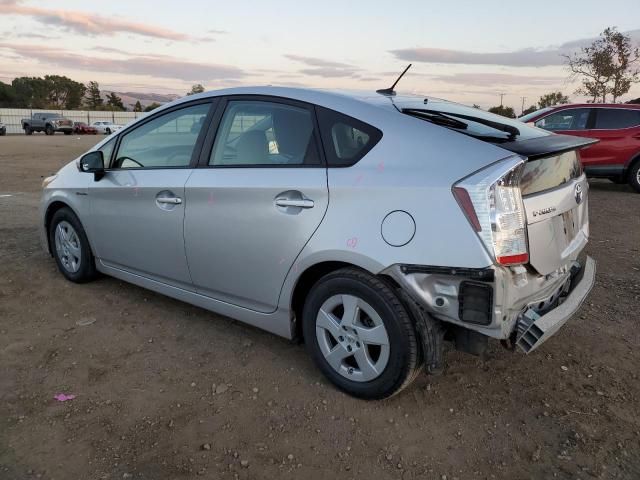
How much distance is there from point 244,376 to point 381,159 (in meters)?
1.52

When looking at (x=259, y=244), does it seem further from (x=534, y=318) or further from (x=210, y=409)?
(x=534, y=318)

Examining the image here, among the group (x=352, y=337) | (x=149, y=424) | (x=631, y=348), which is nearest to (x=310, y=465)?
(x=352, y=337)

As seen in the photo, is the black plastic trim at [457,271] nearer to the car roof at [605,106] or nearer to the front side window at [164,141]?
the front side window at [164,141]

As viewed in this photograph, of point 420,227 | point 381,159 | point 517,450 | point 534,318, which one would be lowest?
point 517,450

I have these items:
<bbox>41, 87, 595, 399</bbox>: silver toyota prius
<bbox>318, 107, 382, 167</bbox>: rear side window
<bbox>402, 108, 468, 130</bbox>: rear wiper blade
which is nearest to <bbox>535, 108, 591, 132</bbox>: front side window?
<bbox>41, 87, 595, 399</bbox>: silver toyota prius

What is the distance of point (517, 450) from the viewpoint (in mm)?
2525

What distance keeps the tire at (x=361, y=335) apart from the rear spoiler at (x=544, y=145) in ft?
3.03

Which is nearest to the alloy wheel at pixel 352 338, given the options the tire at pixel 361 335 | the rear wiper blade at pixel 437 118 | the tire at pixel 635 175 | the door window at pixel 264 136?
the tire at pixel 361 335

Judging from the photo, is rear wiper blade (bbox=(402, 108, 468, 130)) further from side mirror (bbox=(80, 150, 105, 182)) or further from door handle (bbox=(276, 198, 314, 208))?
side mirror (bbox=(80, 150, 105, 182))

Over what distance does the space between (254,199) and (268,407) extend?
1.17 meters

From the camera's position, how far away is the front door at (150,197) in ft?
11.7

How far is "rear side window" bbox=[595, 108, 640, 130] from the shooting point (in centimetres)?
1033

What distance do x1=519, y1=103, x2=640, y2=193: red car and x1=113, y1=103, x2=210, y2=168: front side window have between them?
27.7ft

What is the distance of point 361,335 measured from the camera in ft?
9.12
